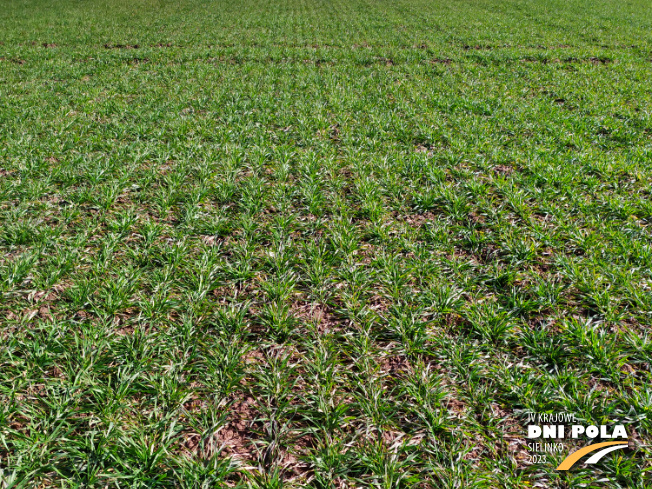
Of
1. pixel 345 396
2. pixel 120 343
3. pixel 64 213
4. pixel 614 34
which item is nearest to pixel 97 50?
pixel 64 213

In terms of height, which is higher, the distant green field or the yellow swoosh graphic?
the distant green field

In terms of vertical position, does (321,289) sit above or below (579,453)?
above

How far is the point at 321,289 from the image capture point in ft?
11.7

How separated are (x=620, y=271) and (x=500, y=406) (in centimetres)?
224

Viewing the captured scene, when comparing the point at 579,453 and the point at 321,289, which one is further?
the point at 321,289

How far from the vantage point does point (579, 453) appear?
224cm

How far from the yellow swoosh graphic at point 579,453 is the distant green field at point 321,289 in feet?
0.14

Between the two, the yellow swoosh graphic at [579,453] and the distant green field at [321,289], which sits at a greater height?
the distant green field at [321,289]

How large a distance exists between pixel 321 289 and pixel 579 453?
234 cm

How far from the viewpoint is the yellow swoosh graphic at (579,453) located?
7.16ft

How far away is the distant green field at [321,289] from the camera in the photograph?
7.47 ft

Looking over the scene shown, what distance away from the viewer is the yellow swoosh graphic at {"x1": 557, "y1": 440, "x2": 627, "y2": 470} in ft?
7.16

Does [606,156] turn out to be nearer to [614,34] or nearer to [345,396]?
[345,396]

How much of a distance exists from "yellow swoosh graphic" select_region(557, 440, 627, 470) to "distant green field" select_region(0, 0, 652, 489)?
43 millimetres
